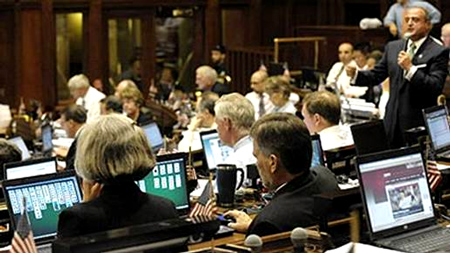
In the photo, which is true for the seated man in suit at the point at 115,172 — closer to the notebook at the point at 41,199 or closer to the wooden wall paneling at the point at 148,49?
the notebook at the point at 41,199

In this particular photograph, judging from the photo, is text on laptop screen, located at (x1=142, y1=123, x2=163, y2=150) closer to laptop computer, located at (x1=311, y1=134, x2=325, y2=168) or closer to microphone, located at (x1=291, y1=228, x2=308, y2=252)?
laptop computer, located at (x1=311, y1=134, x2=325, y2=168)

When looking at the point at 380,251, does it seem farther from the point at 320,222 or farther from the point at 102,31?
the point at 102,31

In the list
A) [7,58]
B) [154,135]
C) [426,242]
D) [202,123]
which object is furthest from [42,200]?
[7,58]

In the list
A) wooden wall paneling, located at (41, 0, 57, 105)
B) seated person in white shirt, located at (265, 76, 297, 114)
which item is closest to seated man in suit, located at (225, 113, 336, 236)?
seated person in white shirt, located at (265, 76, 297, 114)

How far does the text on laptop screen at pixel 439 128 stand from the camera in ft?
21.0

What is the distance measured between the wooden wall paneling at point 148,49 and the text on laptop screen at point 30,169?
8819mm

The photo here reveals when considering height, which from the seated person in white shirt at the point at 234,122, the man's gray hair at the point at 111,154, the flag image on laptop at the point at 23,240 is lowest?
the seated person in white shirt at the point at 234,122

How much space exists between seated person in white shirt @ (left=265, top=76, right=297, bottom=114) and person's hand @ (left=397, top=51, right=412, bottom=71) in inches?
116

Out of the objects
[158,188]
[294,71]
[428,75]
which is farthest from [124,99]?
[294,71]

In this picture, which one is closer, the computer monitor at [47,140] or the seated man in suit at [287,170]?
the seated man in suit at [287,170]

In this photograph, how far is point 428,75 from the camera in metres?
7.08

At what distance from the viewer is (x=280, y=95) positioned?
984 centimetres

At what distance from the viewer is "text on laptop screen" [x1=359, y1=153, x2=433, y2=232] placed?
379cm

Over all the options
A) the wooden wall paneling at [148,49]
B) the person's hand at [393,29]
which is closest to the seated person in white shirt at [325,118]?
the person's hand at [393,29]
